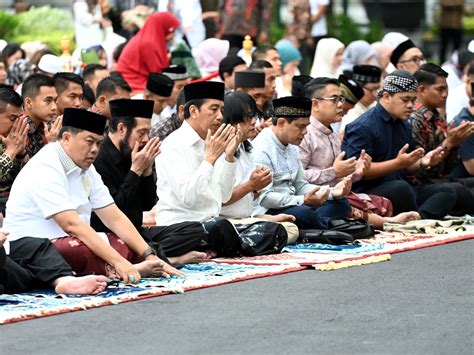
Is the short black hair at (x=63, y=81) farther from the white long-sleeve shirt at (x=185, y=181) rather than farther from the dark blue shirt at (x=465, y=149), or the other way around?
the dark blue shirt at (x=465, y=149)

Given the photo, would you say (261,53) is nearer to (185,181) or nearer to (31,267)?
(185,181)

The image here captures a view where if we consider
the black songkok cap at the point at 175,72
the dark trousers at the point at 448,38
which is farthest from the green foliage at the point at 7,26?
the black songkok cap at the point at 175,72

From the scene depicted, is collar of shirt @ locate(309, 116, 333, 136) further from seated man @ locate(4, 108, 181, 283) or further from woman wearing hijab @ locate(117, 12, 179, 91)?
woman wearing hijab @ locate(117, 12, 179, 91)

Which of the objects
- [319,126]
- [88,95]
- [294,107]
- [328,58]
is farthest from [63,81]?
[328,58]

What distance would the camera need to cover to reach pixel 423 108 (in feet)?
41.5

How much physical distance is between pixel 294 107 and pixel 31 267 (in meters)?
3.04

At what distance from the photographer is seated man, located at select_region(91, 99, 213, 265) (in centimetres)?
930

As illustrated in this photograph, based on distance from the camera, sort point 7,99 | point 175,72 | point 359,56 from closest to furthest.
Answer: point 7,99 → point 175,72 → point 359,56

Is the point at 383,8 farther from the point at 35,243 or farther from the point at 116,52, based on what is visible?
the point at 35,243

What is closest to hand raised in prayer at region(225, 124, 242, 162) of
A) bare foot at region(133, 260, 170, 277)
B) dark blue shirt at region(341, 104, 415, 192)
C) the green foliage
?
bare foot at region(133, 260, 170, 277)

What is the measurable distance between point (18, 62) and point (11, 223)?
641cm

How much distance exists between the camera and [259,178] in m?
10.0

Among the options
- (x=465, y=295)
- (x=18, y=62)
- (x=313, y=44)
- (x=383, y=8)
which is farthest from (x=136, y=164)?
(x=383, y=8)

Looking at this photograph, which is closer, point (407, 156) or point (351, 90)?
point (407, 156)
